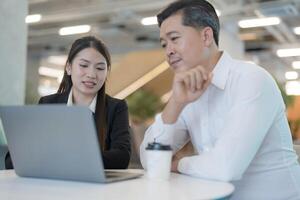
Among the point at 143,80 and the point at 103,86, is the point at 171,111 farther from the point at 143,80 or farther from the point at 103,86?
the point at 143,80

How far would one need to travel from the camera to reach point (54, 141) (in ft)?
3.63

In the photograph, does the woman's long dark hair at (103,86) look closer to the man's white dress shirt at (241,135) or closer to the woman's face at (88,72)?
the woman's face at (88,72)

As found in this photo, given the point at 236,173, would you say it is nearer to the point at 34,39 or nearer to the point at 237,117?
the point at 237,117

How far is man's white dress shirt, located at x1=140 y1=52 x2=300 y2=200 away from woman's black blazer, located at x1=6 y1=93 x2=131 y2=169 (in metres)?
0.27

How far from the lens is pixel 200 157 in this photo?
1.28 m

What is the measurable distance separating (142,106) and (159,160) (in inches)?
389

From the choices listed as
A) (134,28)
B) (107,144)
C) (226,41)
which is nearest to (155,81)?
(134,28)

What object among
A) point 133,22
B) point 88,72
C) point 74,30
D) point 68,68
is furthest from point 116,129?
point 74,30

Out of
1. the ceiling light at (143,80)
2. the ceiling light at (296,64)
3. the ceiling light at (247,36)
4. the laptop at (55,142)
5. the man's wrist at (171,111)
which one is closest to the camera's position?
the laptop at (55,142)

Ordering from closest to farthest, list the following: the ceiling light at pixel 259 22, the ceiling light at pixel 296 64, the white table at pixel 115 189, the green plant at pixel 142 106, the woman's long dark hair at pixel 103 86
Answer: the white table at pixel 115 189 → the woman's long dark hair at pixel 103 86 → the ceiling light at pixel 259 22 → the green plant at pixel 142 106 → the ceiling light at pixel 296 64

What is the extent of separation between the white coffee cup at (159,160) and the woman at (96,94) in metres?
0.71


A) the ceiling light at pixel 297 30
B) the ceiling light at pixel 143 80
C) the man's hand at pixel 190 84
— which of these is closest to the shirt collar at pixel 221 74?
the man's hand at pixel 190 84

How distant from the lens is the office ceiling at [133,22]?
7750mm

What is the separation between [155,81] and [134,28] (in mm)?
2347
